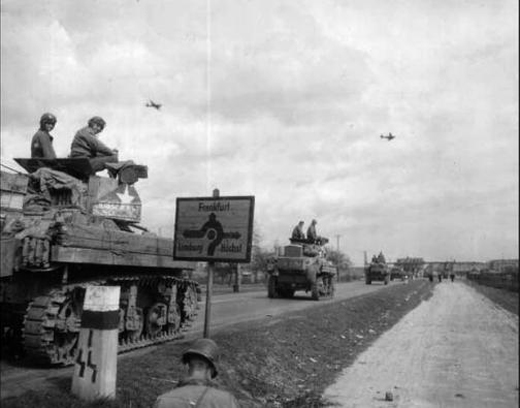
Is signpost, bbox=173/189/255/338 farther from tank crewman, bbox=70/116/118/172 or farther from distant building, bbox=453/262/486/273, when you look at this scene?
distant building, bbox=453/262/486/273

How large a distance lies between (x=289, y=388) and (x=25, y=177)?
516 centimetres

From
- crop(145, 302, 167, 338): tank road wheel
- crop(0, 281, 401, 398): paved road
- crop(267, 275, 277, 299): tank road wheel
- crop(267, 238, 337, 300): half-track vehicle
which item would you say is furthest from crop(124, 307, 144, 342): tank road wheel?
crop(267, 275, 277, 299): tank road wheel

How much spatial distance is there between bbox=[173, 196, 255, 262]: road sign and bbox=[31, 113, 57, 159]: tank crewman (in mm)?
3455

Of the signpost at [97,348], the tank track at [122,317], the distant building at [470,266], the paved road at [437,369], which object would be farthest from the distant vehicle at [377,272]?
the signpost at [97,348]

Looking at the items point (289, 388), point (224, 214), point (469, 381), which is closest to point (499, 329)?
point (469, 381)

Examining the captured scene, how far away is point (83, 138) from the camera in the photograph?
979 centimetres

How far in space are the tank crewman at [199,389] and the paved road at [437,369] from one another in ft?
18.5

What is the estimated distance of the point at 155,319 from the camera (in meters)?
10.5

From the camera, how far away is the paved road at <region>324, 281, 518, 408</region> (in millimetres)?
8602

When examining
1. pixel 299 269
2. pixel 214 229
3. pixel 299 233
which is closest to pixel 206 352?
pixel 214 229

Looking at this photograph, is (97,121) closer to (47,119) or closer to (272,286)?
(47,119)

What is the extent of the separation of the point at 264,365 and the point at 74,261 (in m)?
3.80

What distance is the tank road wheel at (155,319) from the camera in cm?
1045

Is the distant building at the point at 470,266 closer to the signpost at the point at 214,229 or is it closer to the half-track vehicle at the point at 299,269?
the half-track vehicle at the point at 299,269
